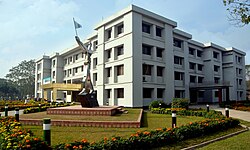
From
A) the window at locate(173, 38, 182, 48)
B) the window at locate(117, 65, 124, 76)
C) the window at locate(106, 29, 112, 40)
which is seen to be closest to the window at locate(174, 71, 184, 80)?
the window at locate(173, 38, 182, 48)

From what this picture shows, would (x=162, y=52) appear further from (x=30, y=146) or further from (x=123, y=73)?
(x=30, y=146)

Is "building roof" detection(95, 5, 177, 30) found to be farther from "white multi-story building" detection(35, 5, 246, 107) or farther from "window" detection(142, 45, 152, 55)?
"window" detection(142, 45, 152, 55)

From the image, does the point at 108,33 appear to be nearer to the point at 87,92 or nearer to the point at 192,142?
the point at 87,92

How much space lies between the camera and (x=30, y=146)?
428 cm

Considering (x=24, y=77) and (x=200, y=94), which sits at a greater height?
(x=24, y=77)

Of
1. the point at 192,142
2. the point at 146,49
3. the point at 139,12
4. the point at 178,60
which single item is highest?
the point at 139,12

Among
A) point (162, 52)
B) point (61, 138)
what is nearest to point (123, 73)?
point (162, 52)

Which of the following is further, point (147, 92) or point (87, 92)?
point (147, 92)

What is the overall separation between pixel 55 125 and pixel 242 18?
8.76 meters

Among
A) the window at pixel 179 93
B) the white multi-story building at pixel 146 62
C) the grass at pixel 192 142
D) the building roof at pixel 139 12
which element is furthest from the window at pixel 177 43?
the grass at pixel 192 142

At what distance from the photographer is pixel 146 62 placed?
24688 millimetres

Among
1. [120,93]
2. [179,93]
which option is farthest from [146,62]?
[179,93]

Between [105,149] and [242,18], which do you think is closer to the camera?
[105,149]

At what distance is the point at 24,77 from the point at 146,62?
5171 cm
